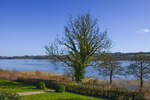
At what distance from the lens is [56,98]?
Result: 535 inches

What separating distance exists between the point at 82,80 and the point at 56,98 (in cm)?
810

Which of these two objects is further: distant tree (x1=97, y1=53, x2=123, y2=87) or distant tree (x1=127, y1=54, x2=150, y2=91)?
distant tree (x1=97, y1=53, x2=123, y2=87)

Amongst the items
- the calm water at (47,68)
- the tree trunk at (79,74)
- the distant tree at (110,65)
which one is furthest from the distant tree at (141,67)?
the tree trunk at (79,74)

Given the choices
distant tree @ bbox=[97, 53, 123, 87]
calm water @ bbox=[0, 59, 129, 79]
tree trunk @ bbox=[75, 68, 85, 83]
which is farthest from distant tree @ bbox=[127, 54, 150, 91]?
tree trunk @ bbox=[75, 68, 85, 83]

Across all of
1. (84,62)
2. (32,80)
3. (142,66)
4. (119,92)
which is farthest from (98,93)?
(32,80)

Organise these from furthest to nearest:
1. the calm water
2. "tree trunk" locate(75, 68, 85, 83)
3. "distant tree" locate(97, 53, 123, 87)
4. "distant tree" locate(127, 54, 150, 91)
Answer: the calm water → "distant tree" locate(97, 53, 123, 87) → "tree trunk" locate(75, 68, 85, 83) → "distant tree" locate(127, 54, 150, 91)

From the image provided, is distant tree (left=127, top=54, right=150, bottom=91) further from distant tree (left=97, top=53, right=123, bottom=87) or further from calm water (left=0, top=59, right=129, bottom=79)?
calm water (left=0, top=59, right=129, bottom=79)

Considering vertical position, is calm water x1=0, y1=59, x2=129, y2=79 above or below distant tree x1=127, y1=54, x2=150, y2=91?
below

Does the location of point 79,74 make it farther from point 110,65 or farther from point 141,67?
point 141,67

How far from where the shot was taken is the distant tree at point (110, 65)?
843 inches

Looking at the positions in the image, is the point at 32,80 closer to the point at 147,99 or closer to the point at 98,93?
the point at 98,93

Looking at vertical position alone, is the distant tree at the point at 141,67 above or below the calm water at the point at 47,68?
above

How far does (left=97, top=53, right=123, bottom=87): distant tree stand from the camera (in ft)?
70.3

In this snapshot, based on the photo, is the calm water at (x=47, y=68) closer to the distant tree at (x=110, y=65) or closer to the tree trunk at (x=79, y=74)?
the distant tree at (x=110, y=65)
